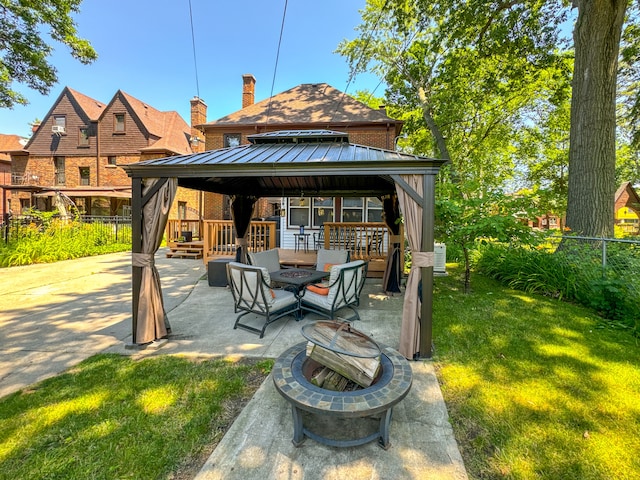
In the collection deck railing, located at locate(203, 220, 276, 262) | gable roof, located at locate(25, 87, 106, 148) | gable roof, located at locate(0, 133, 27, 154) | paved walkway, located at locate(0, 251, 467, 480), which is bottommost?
paved walkway, located at locate(0, 251, 467, 480)

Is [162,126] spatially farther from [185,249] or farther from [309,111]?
[185,249]

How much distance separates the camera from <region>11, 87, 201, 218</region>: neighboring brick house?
Result: 20.4 meters

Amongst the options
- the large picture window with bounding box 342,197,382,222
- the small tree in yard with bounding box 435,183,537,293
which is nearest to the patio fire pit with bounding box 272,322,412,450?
the small tree in yard with bounding box 435,183,537,293

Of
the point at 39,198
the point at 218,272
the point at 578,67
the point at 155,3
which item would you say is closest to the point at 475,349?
the point at 218,272

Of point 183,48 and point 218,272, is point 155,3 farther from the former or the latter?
point 218,272

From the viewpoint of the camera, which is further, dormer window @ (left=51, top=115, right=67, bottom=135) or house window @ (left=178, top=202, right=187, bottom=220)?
dormer window @ (left=51, top=115, right=67, bottom=135)

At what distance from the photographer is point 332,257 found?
683cm

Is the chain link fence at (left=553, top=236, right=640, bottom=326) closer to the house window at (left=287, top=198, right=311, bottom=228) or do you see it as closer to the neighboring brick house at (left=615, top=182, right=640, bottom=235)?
the house window at (left=287, top=198, right=311, bottom=228)

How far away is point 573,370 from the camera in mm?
3406

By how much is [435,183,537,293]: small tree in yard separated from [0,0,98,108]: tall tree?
1358cm

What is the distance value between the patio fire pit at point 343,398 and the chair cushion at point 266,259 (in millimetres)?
3919

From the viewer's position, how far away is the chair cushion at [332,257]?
6738 millimetres

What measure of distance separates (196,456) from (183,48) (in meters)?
8.79

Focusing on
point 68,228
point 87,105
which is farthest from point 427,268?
point 87,105
